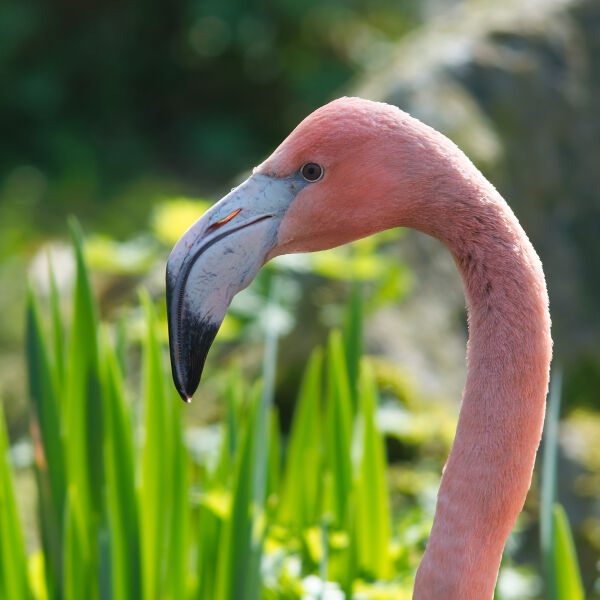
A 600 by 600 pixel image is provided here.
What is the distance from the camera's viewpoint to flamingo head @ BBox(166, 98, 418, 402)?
0.97 m

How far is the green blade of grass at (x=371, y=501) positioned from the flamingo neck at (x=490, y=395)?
452 millimetres

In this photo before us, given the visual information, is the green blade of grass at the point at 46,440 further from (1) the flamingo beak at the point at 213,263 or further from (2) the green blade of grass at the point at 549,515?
(2) the green blade of grass at the point at 549,515

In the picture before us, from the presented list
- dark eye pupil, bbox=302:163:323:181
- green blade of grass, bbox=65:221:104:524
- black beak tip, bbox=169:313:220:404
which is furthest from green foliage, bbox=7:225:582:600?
dark eye pupil, bbox=302:163:323:181

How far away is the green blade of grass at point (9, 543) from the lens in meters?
1.32

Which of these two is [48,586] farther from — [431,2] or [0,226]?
[431,2]

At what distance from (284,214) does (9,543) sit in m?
0.70

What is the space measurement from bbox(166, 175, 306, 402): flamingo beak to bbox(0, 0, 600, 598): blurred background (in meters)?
0.83

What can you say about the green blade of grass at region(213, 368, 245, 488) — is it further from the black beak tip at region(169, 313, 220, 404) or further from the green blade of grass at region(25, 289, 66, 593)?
the black beak tip at region(169, 313, 220, 404)

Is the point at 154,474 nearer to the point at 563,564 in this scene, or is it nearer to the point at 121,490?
the point at 121,490

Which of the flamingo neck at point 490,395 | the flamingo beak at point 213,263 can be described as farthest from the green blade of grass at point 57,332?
the flamingo neck at point 490,395

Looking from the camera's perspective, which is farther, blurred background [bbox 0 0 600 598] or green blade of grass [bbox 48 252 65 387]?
blurred background [bbox 0 0 600 598]

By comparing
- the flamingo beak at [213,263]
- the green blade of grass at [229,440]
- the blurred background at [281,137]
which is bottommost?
the green blade of grass at [229,440]

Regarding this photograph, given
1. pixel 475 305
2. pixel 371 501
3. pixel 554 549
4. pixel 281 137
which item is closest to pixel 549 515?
pixel 554 549

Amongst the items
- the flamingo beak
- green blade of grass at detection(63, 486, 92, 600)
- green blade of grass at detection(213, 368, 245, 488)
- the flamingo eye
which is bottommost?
green blade of grass at detection(63, 486, 92, 600)
